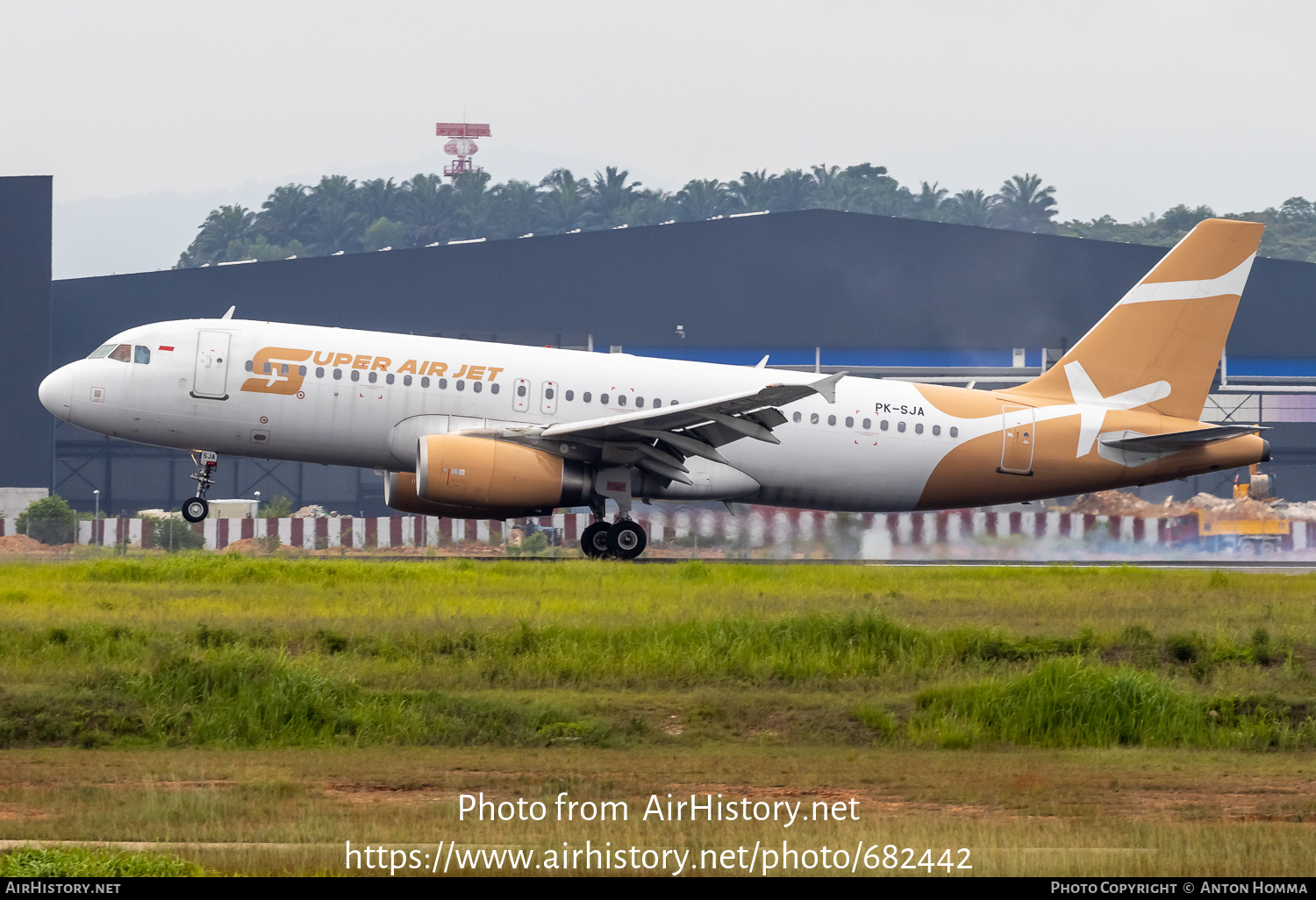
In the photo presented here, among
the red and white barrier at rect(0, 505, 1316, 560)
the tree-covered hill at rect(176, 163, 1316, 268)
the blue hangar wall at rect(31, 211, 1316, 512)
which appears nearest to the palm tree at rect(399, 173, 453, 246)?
the tree-covered hill at rect(176, 163, 1316, 268)

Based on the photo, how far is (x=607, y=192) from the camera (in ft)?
518

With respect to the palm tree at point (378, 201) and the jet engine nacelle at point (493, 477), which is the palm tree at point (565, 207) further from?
the jet engine nacelle at point (493, 477)

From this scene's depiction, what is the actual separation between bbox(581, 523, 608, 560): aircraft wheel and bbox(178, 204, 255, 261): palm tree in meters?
125

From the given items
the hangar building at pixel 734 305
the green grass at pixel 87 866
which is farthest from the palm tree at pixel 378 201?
the green grass at pixel 87 866

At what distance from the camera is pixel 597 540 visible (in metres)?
27.4

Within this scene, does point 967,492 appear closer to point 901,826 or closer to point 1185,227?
point 901,826

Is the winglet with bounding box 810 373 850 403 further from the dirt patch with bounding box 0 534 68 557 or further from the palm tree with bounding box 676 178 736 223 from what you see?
the palm tree with bounding box 676 178 736 223

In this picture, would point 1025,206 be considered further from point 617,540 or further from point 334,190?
point 617,540

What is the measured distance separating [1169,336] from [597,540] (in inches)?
501

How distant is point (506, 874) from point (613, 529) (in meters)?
18.8

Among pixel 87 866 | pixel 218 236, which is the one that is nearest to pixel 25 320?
pixel 87 866
